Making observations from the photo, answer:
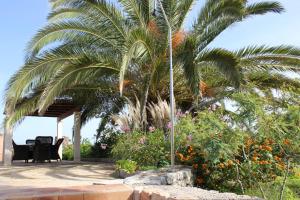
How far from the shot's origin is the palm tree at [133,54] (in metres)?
10.0

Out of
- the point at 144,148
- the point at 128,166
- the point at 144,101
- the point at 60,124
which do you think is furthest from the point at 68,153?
the point at 128,166

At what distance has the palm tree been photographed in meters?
10.0


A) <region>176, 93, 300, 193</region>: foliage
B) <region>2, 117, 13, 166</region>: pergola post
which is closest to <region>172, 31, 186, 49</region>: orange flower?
<region>176, 93, 300, 193</region>: foliage

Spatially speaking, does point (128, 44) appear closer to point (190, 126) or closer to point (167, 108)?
point (167, 108)

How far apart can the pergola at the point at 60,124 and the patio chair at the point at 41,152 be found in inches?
30.6

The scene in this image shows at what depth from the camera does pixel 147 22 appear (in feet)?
37.8

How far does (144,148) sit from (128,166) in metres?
0.71

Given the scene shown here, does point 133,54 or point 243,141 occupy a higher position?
point 133,54

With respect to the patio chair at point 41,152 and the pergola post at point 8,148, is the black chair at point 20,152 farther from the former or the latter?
the patio chair at point 41,152

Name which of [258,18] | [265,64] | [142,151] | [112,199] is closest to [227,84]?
[265,64]

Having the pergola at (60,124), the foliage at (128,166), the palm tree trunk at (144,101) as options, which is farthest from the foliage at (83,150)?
the foliage at (128,166)

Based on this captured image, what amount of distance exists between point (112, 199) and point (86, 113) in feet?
32.7

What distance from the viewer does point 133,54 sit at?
376 inches

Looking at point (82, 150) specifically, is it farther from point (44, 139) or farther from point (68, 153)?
point (44, 139)
